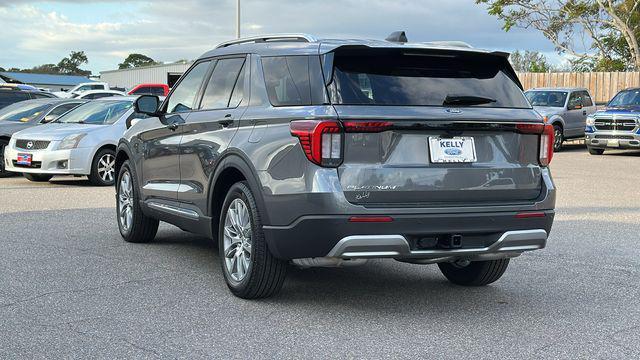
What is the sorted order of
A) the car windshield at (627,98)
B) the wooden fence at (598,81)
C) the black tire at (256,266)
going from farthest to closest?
1. the wooden fence at (598,81)
2. the car windshield at (627,98)
3. the black tire at (256,266)

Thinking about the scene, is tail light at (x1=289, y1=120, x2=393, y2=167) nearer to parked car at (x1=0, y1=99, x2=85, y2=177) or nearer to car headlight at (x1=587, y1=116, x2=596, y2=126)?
parked car at (x1=0, y1=99, x2=85, y2=177)

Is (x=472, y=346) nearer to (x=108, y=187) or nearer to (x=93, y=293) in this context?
(x=93, y=293)

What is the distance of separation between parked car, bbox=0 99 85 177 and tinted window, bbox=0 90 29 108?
1526mm

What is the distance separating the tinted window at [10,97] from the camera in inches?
824

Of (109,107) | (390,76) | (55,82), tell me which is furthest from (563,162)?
(55,82)

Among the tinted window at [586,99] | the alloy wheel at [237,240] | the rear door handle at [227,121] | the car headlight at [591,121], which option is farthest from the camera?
the tinted window at [586,99]

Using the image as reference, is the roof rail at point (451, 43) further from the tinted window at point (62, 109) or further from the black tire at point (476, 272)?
the tinted window at point (62, 109)

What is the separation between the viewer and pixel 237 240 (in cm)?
659

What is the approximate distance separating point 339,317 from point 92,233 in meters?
4.50

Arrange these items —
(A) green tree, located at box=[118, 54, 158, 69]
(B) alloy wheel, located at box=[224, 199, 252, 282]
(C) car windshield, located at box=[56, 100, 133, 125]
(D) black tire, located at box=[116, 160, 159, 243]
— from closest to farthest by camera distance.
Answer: (B) alloy wheel, located at box=[224, 199, 252, 282], (D) black tire, located at box=[116, 160, 159, 243], (C) car windshield, located at box=[56, 100, 133, 125], (A) green tree, located at box=[118, 54, 158, 69]

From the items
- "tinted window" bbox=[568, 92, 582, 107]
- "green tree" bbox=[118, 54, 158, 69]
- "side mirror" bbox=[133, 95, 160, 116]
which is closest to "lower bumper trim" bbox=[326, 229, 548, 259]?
"side mirror" bbox=[133, 95, 160, 116]

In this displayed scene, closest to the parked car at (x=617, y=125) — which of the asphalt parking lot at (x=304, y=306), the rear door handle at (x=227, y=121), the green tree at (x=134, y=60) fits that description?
the asphalt parking lot at (x=304, y=306)

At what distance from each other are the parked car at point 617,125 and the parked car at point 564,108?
5.15ft

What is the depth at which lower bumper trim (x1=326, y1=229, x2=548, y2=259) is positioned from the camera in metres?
5.65
